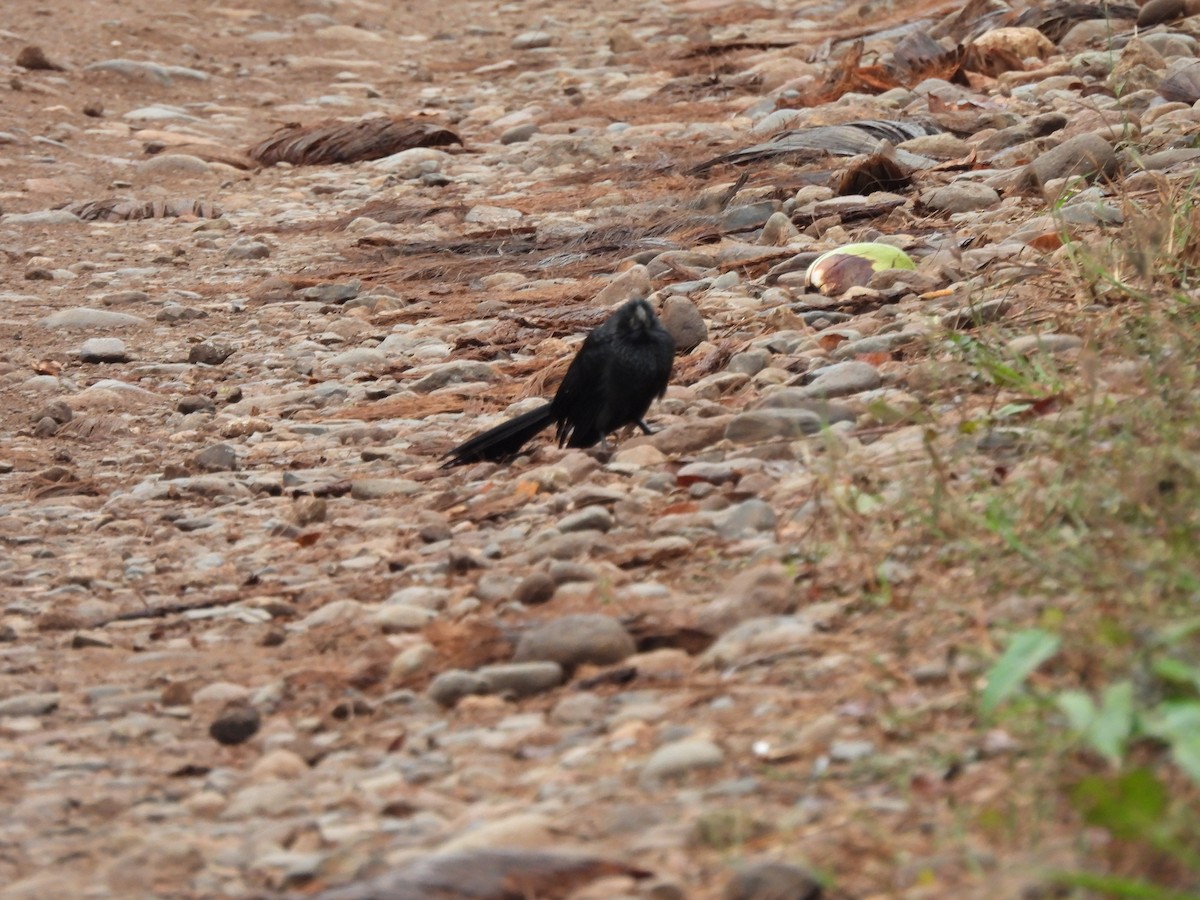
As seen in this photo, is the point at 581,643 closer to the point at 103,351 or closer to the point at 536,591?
the point at 536,591

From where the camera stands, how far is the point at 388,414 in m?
5.89

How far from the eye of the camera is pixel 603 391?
4965mm

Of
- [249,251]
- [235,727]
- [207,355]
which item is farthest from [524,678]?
[249,251]

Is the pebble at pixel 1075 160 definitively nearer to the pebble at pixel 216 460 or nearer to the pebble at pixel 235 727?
the pebble at pixel 216 460

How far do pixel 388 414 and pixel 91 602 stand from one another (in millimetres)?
1794

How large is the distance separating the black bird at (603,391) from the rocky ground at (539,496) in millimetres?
131

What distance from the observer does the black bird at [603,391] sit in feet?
16.3

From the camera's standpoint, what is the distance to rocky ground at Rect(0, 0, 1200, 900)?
104 inches

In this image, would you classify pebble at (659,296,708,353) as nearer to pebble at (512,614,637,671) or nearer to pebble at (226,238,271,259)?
pebble at (512,614,637,671)

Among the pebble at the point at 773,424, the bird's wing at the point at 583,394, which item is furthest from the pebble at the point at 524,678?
the bird's wing at the point at 583,394

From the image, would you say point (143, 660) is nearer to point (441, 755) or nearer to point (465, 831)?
point (441, 755)

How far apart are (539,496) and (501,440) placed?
63 centimetres

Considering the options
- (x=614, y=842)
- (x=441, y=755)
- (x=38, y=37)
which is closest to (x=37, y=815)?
(x=441, y=755)

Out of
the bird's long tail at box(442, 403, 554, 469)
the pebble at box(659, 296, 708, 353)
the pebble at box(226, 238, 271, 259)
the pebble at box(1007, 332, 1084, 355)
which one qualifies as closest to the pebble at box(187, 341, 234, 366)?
the pebble at box(226, 238, 271, 259)
